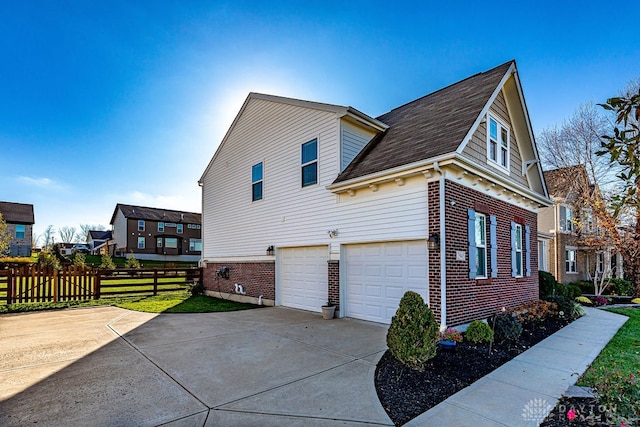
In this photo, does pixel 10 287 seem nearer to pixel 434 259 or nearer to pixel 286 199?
pixel 286 199

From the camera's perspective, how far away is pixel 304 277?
11.0 m

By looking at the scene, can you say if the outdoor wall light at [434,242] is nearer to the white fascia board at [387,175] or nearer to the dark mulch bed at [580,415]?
the white fascia board at [387,175]

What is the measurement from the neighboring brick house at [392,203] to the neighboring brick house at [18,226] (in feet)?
120

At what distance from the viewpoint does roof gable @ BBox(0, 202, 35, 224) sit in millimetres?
36719

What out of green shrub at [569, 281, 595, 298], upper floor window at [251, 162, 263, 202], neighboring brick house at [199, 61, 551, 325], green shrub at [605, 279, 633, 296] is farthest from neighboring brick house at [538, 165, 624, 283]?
upper floor window at [251, 162, 263, 202]

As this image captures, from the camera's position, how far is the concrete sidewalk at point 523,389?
3.76 meters

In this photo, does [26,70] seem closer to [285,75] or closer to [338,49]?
[285,75]

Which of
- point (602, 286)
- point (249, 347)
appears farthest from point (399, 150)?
point (602, 286)

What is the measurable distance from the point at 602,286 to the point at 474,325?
17.7 m

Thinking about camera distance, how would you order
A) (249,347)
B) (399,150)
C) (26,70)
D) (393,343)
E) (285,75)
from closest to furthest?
(393,343) < (249,347) < (399,150) < (26,70) < (285,75)

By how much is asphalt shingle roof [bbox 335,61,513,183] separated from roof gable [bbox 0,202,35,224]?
42958 millimetres

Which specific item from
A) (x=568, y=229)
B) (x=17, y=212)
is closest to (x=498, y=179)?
(x=568, y=229)

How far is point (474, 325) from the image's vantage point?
6848mm
